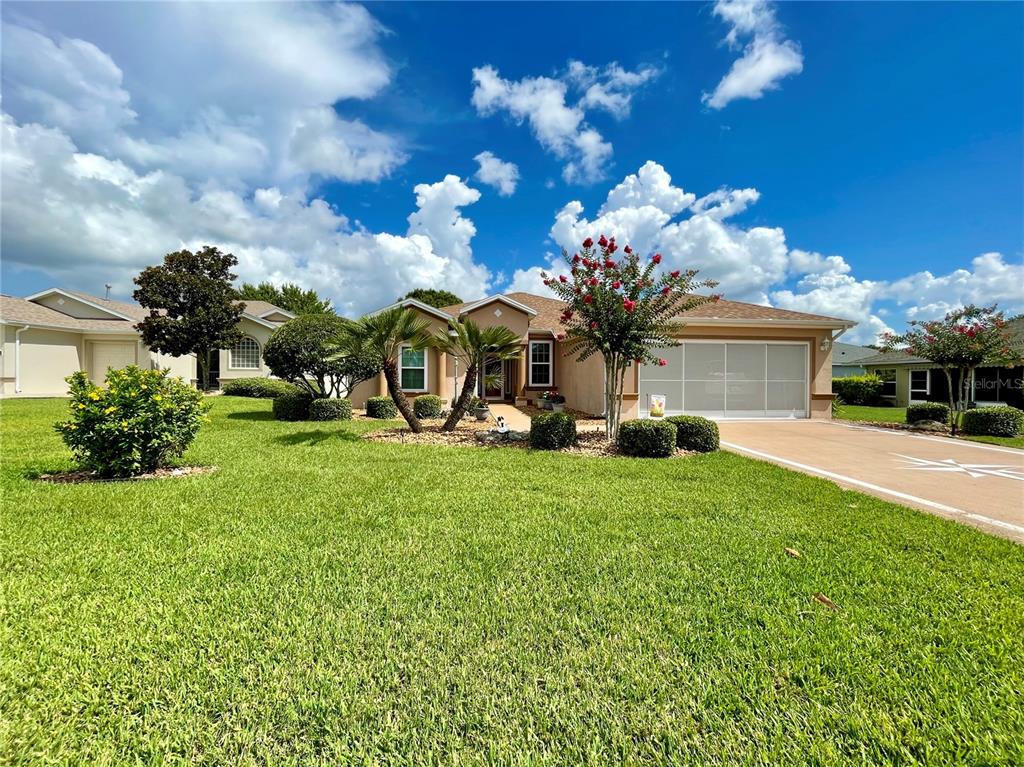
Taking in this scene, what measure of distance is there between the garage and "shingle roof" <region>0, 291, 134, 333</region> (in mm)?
954

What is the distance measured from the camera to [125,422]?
5.96 meters

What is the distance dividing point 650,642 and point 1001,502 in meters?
6.54

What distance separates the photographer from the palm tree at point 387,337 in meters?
9.76

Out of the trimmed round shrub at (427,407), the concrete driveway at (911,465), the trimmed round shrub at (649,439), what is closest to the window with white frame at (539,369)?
the trimmed round shrub at (427,407)

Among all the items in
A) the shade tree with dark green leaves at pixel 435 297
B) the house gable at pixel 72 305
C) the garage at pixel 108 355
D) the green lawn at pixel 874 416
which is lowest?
the green lawn at pixel 874 416

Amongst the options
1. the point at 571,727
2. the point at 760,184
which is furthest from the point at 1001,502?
the point at 760,184

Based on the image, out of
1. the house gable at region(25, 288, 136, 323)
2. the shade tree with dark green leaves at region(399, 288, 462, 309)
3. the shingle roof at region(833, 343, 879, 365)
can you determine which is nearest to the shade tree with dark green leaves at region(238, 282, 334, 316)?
the shade tree with dark green leaves at region(399, 288, 462, 309)

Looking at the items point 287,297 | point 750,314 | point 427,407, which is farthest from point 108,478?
point 287,297

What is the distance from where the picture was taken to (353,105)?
11.9 meters

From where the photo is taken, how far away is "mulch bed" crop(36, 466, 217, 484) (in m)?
6.18

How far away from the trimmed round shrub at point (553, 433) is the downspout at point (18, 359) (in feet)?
80.1

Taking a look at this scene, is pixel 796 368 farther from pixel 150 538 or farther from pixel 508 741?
pixel 150 538

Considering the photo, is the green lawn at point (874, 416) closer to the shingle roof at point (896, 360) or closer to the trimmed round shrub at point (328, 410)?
the shingle roof at point (896, 360)

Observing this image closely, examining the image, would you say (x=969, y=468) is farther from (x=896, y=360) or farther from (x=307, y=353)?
(x=896, y=360)
